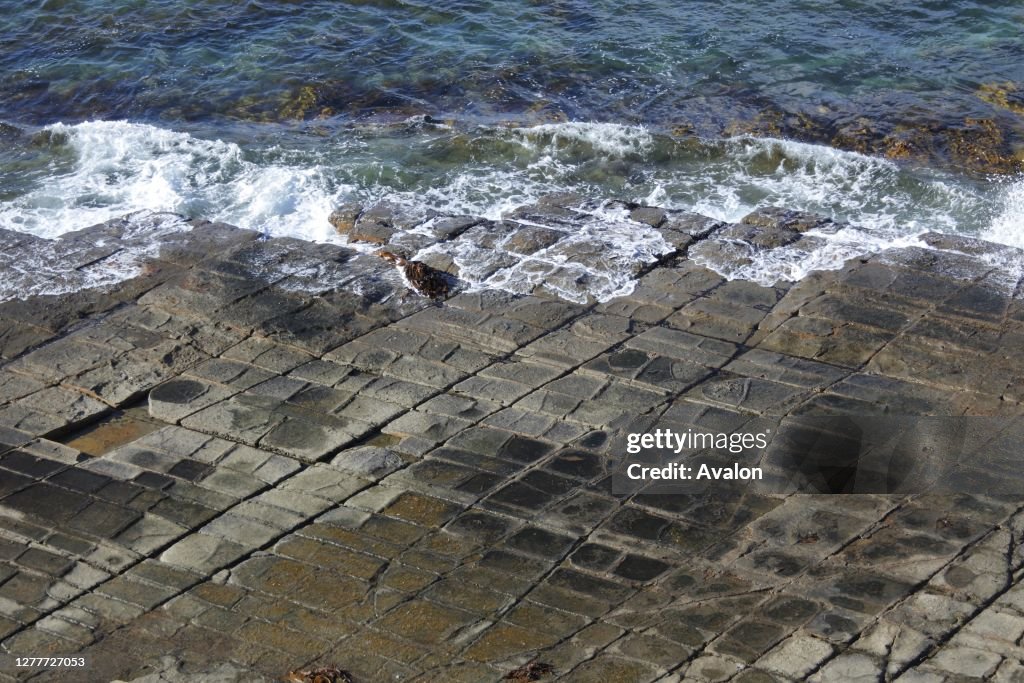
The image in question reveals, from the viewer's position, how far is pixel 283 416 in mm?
8719

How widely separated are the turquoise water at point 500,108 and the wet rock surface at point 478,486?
1.30 m

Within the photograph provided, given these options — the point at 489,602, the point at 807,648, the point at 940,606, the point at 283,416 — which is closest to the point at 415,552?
the point at 489,602

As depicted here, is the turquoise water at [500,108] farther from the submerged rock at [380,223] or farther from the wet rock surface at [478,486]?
the wet rock surface at [478,486]

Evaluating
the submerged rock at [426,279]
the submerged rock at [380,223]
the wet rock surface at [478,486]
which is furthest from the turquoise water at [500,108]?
the submerged rock at [426,279]

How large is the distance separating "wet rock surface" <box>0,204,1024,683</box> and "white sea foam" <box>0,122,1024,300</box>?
1.12 meters

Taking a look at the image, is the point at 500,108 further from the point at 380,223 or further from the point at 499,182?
the point at 380,223

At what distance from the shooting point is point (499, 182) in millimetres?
13531

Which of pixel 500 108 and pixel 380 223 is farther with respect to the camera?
pixel 500 108

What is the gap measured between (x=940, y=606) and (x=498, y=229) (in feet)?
19.2

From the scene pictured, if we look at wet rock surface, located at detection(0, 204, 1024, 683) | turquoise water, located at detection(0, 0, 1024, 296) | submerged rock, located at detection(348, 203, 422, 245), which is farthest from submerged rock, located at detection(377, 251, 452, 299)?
turquoise water, located at detection(0, 0, 1024, 296)

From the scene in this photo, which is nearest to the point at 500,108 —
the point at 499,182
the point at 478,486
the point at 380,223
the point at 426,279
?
the point at 499,182

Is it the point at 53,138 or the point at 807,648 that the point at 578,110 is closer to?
the point at 53,138

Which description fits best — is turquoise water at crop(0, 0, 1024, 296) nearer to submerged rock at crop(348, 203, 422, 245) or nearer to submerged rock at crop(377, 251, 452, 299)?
submerged rock at crop(348, 203, 422, 245)

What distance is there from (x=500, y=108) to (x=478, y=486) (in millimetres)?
8782
